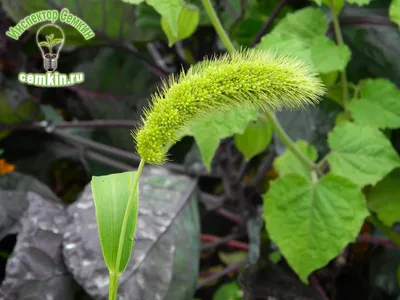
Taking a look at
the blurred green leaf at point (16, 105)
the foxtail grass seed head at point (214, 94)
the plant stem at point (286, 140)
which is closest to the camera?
the foxtail grass seed head at point (214, 94)

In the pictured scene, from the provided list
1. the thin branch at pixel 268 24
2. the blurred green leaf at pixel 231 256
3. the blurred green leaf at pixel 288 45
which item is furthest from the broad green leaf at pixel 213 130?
the blurred green leaf at pixel 231 256

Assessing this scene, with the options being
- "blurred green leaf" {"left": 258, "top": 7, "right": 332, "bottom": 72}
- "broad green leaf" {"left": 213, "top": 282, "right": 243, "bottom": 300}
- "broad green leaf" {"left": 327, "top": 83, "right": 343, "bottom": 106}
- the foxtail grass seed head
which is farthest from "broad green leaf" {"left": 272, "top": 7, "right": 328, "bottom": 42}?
"broad green leaf" {"left": 213, "top": 282, "right": 243, "bottom": 300}

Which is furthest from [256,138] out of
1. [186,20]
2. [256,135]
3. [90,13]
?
[90,13]

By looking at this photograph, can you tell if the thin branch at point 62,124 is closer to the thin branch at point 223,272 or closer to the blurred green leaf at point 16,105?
the blurred green leaf at point 16,105

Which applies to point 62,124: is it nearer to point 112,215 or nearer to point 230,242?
point 230,242

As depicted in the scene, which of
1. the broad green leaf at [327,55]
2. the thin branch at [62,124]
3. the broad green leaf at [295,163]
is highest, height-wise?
the broad green leaf at [327,55]

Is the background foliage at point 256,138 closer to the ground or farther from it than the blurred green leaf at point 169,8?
closer to the ground

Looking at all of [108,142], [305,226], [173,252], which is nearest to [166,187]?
[173,252]

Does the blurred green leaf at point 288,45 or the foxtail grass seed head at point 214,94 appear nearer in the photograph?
the foxtail grass seed head at point 214,94

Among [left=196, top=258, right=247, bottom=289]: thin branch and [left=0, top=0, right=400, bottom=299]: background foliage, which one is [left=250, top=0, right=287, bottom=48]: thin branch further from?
[left=196, top=258, right=247, bottom=289]: thin branch
